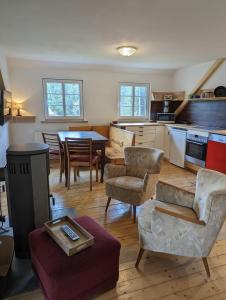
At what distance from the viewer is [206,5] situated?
79.9 inches

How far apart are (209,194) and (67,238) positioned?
1.10 metres

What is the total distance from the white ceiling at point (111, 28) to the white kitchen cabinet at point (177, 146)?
162 cm

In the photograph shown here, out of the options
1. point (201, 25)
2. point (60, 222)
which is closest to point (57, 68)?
point (201, 25)

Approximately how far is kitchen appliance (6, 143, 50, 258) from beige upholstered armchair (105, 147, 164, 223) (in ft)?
3.12

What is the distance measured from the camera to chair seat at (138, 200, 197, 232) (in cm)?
183

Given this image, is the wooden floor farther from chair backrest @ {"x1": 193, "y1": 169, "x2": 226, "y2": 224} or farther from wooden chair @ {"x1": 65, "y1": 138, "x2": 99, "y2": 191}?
wooden chair @ {"x1": 65, "y1": 138, "x2": 99, "y2": 191}

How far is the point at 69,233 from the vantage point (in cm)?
156

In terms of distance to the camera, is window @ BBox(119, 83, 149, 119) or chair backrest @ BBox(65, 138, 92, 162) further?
window @ BBox(119, 83, 149, 119)

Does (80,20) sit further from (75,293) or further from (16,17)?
(75,293)

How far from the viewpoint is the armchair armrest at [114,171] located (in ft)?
9.25

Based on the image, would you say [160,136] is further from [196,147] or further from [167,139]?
[196,147]

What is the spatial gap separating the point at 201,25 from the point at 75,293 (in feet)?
9.83

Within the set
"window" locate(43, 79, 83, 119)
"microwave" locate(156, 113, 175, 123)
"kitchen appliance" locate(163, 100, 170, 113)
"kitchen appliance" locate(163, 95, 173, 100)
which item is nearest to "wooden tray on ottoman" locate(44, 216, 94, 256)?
"window" locate(43, 79, 83, 119)

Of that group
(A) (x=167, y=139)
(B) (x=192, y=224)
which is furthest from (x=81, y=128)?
(B) (x=192, y=224)
